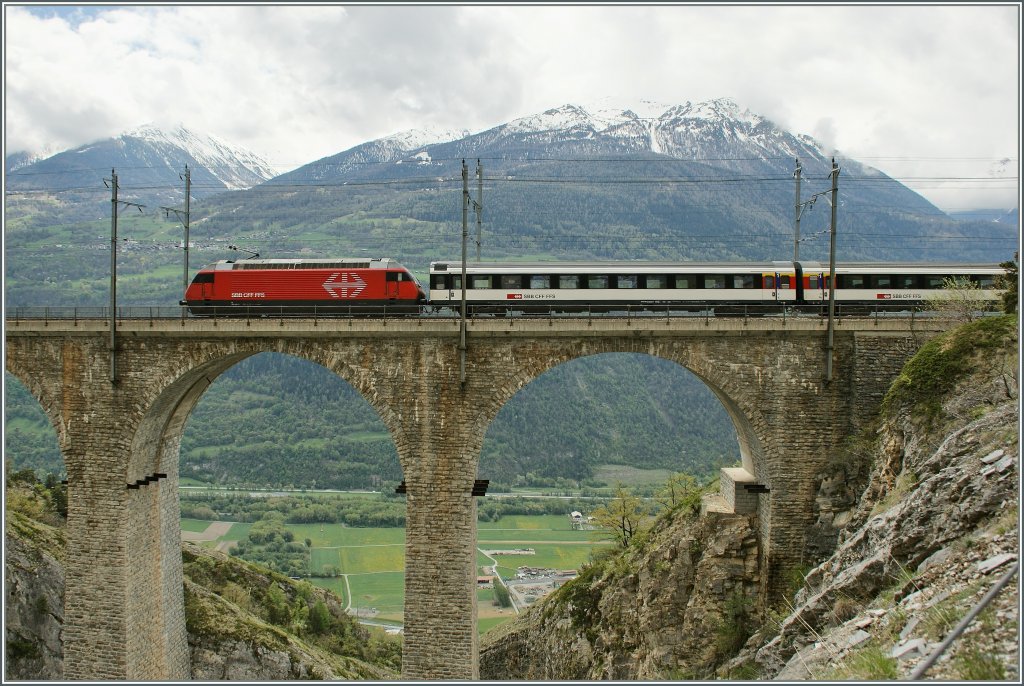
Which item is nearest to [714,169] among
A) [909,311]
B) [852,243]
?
[852,243]

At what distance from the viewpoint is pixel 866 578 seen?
1586 cm

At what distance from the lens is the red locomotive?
95.3 ft

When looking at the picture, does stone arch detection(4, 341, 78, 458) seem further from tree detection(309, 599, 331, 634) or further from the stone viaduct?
tree detection(309, 599, 331, 634)

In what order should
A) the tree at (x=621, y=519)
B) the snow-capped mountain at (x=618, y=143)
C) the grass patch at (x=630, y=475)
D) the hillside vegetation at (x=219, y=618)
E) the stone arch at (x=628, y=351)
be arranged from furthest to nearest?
the snow-capped mountain at (x=618, y=143), the grass patch at (x=630, y=475), the tree at (x=621, y=519), the hillside vegetation at (x=219, y=618), the stone arch at (x=628, y=351)

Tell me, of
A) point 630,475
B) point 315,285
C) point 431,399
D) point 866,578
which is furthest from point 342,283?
point 630,475

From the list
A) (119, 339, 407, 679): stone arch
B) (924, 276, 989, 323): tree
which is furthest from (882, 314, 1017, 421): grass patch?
(119, 339, 407, 679): stone arch

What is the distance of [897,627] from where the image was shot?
40.0ft

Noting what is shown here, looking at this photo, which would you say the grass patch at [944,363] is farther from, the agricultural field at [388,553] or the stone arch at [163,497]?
the agricultural field at [388,553]

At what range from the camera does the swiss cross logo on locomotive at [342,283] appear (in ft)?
95.5

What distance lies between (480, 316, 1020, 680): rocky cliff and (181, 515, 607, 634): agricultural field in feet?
70.5

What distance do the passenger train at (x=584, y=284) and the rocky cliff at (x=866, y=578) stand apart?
6.50 metres

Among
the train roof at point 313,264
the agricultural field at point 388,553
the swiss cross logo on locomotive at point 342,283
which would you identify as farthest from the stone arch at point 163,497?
the agricultural field at point 388,553

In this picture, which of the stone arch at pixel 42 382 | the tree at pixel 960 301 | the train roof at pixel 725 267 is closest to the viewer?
the tree at pixel 960 301

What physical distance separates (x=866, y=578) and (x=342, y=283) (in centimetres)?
2083
